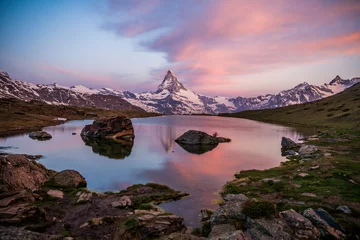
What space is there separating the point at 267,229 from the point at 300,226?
11.0 feet

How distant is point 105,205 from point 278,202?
21643 millimetres

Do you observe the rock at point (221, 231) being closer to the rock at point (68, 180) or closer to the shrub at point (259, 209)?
the shrub at point (259, 209)

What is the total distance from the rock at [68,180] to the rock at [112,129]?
65.9 meters

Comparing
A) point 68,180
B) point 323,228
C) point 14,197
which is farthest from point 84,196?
point 323,228

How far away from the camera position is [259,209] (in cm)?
2088

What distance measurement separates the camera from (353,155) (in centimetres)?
5509

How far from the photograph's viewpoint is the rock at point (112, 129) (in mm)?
109188

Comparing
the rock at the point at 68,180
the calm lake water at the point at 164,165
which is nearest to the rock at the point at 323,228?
the calm lake water at the point at 164,165

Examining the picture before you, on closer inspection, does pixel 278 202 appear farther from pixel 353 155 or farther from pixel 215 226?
pixel 353 155

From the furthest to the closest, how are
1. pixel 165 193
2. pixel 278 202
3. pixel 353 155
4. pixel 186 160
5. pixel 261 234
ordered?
pixel 186 160 → pixel 353 155 → pixel 165 193 → pixel 278 202 → pixel 261 234

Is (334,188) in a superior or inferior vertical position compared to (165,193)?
superior

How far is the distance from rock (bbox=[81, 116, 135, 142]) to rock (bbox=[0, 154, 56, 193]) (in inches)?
2702

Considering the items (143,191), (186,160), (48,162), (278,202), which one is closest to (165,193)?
(143,191)

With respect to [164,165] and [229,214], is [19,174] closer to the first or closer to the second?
[229,214]
